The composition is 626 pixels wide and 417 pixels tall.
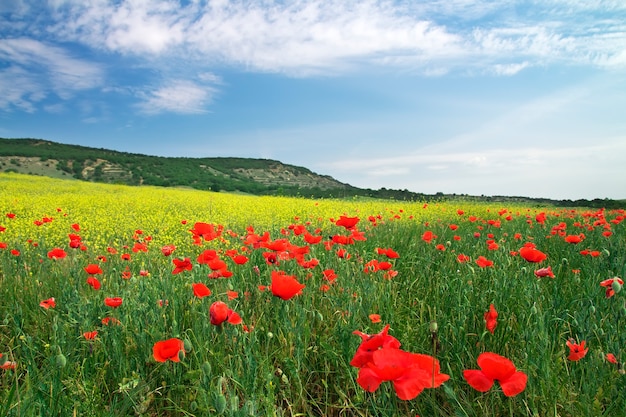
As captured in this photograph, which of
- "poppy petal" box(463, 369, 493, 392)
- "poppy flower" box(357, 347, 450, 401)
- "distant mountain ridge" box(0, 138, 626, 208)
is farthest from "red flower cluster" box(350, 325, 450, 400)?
"distant mountain ridge" box(0, 138, 626, 208)

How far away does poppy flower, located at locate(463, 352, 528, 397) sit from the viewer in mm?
984

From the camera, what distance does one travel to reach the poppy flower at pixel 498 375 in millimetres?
984

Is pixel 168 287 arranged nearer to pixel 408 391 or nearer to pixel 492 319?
pixel 492 319

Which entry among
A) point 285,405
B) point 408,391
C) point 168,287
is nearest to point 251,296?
point 168,287

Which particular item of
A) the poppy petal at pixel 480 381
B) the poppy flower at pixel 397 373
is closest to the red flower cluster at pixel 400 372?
the poppy flower at pixel 397 373

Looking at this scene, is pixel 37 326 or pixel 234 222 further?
pixel 234 222

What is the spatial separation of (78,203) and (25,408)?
12557 mm

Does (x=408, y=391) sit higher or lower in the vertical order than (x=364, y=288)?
higher

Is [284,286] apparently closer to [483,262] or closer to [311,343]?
[311,343]

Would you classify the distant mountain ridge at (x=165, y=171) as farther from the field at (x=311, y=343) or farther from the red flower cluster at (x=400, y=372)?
the red flower cluster at (x=400, y=372)

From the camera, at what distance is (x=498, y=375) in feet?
3.30

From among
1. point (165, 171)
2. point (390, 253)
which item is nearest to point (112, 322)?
point (390, 253)

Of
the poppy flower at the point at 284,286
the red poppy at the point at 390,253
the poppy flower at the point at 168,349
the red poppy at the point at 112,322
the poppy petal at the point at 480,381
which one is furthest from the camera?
the red poppy at the point at 390,253

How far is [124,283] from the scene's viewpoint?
10.9ft
